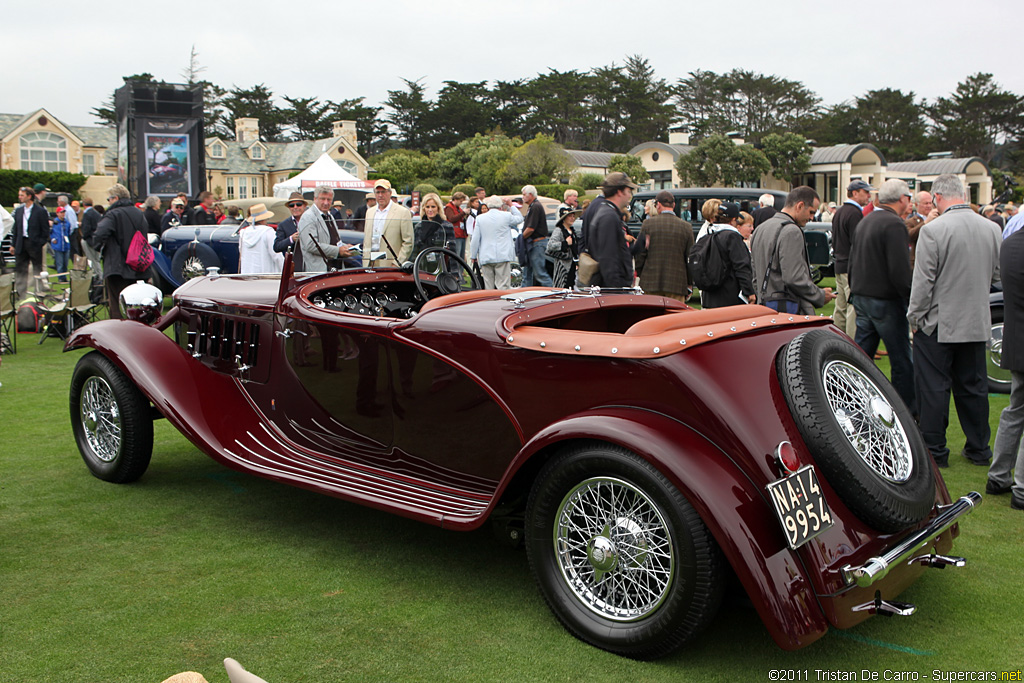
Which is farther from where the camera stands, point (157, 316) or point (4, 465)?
point (157, 316)

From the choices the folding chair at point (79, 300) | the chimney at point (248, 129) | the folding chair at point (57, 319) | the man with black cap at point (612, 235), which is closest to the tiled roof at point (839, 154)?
the chimney at point (248, 129)

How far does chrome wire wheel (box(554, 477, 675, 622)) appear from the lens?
280cm

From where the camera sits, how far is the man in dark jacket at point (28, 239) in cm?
1212

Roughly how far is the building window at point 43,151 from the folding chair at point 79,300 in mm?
50892

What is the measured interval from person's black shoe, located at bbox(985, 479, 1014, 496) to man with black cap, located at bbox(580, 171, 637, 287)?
3649mm

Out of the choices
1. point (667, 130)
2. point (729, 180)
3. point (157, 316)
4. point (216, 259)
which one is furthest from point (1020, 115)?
point (157, 316)

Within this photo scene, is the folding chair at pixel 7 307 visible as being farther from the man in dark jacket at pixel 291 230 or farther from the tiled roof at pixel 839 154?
the tiled roof at pixel 839 154

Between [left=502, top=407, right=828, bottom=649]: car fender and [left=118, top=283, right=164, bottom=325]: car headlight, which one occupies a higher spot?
[left=118, top=283, right=164, bottom=325]: car headlight

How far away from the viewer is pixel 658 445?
2742 mm

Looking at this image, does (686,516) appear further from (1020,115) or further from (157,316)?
(1020,115)

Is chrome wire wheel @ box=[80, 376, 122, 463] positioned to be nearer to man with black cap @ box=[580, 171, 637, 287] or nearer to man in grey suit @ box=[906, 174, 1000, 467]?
man with black cap @ box=[580, 171, 637, 287]

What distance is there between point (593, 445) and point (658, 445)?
0.28m

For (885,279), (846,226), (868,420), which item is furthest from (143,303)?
(846,226)

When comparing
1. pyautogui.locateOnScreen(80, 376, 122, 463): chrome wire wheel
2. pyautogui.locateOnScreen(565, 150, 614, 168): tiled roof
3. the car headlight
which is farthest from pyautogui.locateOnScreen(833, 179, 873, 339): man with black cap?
pyautogui.locateOnScreen(565, 150, 614, 168): tiled roof
